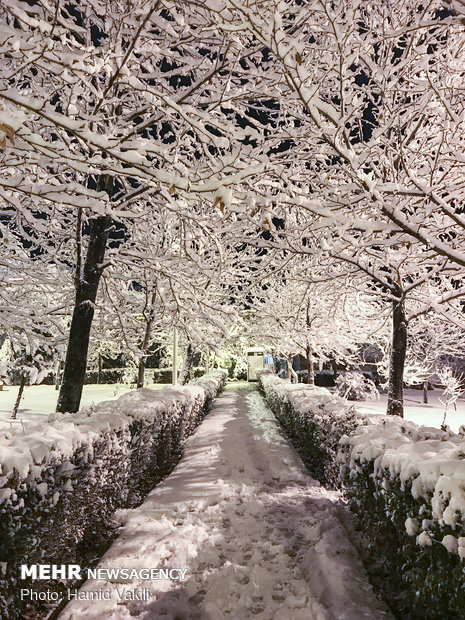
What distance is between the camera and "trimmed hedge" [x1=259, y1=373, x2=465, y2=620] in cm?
219

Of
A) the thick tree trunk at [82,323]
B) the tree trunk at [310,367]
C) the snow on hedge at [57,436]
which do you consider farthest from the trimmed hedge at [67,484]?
the tree trunk at [310,367]

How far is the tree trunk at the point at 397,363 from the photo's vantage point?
289 inches

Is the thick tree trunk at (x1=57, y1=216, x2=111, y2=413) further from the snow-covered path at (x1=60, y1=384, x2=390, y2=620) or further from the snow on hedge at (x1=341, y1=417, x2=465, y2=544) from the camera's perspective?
the snow on hedge at (x1=341, y1=417, x2=465, y2=544)

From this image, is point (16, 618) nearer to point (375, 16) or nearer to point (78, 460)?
point (78, 460)

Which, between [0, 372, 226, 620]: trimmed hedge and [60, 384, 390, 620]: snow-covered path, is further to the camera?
[60, 384, 390, 620]: snow-covered path

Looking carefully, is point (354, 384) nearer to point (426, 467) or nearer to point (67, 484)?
point (426, 467)

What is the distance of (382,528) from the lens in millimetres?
3160

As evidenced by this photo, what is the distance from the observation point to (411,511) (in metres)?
2.58

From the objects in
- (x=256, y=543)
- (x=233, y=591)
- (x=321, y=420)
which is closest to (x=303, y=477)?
(x=321, y=420)

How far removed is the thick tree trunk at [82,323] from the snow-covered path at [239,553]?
212 cm

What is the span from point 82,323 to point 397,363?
20.0ft

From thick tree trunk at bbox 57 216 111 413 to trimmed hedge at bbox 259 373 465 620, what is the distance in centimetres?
431

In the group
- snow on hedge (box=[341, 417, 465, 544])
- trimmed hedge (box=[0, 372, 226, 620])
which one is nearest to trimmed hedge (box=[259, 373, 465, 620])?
snow on hedge (box=[341, 417, 465, 544])

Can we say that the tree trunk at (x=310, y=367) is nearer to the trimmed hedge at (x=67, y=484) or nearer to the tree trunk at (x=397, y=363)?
the tree trunk at (x=397, y=363)
